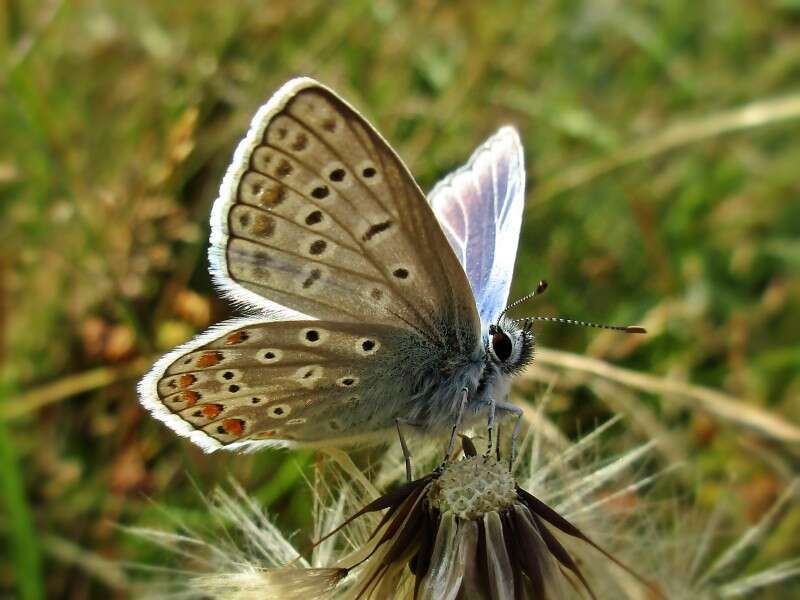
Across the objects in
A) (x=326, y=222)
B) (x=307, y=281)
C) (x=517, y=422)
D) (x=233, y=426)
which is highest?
(x=326, y=222)

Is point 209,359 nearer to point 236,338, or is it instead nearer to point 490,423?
point 236,338

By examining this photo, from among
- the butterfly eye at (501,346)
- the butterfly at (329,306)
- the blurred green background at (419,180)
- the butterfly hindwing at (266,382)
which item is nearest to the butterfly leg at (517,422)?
the butterfly at (329,306)

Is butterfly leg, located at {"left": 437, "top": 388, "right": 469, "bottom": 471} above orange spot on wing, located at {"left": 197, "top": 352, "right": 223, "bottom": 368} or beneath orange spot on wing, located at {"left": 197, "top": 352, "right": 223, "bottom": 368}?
beneath

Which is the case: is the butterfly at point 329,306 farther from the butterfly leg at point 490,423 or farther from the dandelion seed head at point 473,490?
the dandelion seed head at point 473,490

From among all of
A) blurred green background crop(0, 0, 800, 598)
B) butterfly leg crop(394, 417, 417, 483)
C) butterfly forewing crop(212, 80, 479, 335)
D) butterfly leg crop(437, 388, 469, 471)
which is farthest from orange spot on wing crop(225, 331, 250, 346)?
blurred green background crop(0, 0, 800, 598)

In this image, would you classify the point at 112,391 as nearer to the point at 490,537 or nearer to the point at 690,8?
the point at 490,537

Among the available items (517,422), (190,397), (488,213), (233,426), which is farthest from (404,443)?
(488,213)

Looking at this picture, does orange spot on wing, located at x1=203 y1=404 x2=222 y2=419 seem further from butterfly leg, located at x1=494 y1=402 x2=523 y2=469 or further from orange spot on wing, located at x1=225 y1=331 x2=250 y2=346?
butterfly leg, located at x1=494 y1=402 x2=523 y2=469
